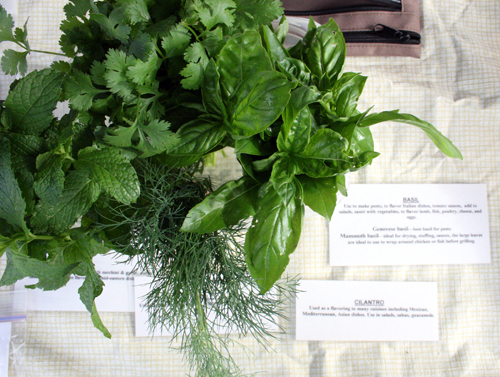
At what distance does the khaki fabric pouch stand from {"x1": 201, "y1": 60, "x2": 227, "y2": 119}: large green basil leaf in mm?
295

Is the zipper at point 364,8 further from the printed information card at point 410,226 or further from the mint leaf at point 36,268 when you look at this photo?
the mint leaf at point 36,268

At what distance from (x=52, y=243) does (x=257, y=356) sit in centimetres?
37

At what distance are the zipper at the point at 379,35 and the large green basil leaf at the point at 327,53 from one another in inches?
8.6

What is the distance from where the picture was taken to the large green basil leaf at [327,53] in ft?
1.03

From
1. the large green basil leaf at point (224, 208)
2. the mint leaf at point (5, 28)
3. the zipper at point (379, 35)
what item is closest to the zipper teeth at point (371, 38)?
the zipper at point (379, 35)

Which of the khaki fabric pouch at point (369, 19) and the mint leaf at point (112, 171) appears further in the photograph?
the khaki fabric pouch at point (369, 19)

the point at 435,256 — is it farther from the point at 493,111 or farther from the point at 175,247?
the point at 175,247

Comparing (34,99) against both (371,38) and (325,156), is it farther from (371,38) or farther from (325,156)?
(371,38)

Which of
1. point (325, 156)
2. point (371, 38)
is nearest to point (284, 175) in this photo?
point (325, 156)

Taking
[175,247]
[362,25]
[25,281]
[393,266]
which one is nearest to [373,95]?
[362,25]

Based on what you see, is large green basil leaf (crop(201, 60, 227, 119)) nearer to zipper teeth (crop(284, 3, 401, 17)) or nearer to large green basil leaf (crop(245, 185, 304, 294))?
large green basil leaf (crop(245, 185, 304, 294))

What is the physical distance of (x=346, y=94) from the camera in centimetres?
31

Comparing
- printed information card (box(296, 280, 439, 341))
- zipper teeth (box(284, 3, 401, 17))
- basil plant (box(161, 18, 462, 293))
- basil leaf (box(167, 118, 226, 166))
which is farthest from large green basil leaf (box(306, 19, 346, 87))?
printed information card (box(296, 280, 439, 341))

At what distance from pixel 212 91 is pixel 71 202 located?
14 cm
